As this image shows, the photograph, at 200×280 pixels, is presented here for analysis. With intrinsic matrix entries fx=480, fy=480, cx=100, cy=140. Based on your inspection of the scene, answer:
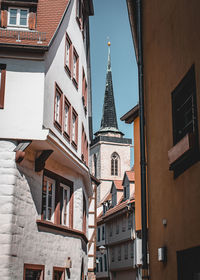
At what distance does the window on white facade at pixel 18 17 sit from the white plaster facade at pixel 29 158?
44.2 inches

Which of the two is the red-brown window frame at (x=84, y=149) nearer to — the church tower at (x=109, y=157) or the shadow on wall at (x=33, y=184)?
the shadow on wall at (x=33, y=184)

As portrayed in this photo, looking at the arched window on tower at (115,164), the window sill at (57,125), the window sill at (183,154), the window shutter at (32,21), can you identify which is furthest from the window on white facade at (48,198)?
the arched window on tower at (115,164)

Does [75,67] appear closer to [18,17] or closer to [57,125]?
[18,17]

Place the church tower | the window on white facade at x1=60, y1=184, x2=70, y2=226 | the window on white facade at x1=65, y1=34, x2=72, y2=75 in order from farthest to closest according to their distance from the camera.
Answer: the church tower
the window on white facade at x1=65, y1=34, x2=72, y2=75
the window on white facade at x1=60, y1=184, x2=70, y2=226

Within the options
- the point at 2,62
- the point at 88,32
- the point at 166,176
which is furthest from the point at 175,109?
the point at 88,32

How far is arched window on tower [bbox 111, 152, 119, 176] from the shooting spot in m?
92.0

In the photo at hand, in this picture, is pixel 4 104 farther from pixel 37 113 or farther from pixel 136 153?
pixel 136 153

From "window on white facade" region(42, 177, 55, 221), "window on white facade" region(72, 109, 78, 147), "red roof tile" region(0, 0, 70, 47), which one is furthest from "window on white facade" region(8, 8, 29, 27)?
"window on white facade" region(42, 177, 55, 221)

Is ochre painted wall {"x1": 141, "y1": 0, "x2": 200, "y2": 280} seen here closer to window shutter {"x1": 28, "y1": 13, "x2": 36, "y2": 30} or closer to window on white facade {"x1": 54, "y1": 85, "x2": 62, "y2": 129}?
window shutter {"x1": 28, "y1": 13, "x2": 36, "y2": 30}

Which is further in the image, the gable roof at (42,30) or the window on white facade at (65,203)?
the window on white facade at (65,203)

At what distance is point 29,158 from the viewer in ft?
43.9

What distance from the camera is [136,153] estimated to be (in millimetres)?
14234

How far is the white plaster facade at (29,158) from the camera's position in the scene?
1210 cm

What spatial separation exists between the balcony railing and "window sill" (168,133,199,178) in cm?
692
